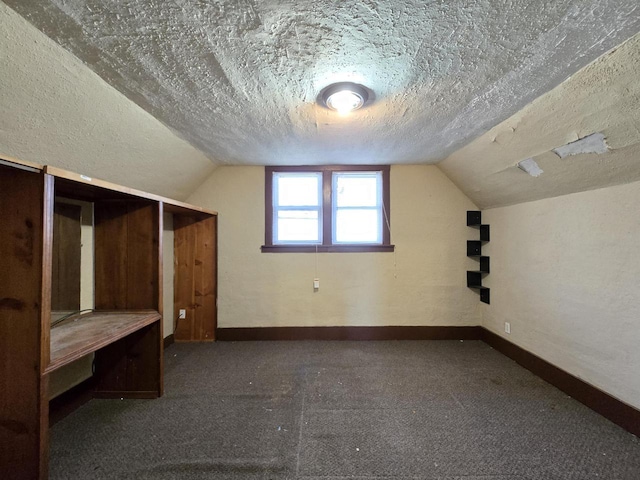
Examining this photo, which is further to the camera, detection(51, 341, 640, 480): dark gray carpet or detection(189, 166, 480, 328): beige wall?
detection(189, 166, 480, 328): beige wall

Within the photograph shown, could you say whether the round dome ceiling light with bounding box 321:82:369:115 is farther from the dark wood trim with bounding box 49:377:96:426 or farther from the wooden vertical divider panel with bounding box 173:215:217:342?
the dark wood trim with bounding box 49:377:96:426

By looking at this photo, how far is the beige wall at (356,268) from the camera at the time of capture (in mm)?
2996

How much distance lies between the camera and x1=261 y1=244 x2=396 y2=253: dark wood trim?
300 centimetres

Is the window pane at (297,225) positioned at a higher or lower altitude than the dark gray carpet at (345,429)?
higher

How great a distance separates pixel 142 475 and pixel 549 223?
3.29 meters

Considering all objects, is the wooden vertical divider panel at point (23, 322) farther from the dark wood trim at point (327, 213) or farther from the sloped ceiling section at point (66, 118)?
the dark wood trim at point (327, 213)

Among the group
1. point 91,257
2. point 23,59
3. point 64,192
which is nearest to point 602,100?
point 23,59

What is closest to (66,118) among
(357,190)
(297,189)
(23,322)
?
(23,322)

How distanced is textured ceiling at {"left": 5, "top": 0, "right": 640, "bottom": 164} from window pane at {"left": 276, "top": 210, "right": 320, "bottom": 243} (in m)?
1.36

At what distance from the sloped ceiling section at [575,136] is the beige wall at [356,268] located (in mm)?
712

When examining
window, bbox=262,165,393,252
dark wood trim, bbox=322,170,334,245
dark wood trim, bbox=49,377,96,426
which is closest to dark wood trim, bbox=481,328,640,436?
window, bbox=262,165,393,252

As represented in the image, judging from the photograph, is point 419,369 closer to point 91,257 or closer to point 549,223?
point 549,223

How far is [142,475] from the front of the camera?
1.26 meters

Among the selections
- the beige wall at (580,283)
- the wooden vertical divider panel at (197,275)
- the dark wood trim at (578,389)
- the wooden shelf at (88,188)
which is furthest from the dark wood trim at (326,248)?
the dark wood trim at (578,389)
